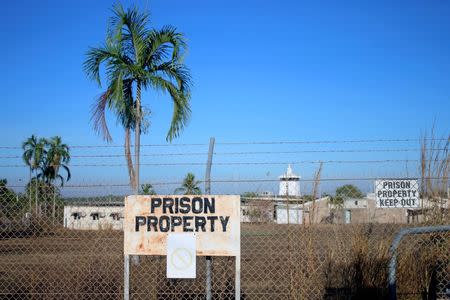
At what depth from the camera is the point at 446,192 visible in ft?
20.2

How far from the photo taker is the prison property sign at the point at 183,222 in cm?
518

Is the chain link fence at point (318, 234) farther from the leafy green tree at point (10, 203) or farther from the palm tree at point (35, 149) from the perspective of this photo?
the palm tree at point (35, 149)

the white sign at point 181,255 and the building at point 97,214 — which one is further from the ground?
the building at point 97,214

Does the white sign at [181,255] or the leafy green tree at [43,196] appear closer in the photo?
the white sign at [181,255]

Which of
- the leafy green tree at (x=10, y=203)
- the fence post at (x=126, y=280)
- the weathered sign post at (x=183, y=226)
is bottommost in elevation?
the fence post at (x=126, y=280)

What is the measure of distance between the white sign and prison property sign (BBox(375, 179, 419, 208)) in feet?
7.52

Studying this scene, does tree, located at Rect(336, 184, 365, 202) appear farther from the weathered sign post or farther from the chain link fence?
the weathered sign post

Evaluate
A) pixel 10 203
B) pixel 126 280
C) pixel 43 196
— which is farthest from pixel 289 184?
pixel 10 203

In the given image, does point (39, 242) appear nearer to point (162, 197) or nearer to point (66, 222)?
point (66, 222)

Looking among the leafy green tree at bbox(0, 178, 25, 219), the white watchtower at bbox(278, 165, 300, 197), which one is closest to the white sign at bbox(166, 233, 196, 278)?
the white watchtower at bbox(278, 165, 300, 197)

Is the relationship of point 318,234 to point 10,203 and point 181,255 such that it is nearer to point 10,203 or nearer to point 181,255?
point 181,255

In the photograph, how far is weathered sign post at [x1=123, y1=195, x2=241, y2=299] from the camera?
5180 millimetres

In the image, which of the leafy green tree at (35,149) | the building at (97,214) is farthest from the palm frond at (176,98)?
the leafy green tree at (35,149)

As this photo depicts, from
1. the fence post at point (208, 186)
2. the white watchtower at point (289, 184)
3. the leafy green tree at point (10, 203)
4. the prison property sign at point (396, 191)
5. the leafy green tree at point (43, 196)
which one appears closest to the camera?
the fence post at point (208, 186)
